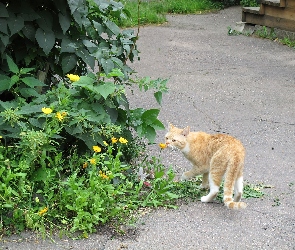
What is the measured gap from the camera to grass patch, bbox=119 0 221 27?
13416 millimetres

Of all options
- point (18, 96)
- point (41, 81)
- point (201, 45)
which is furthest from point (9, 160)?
point (201, 45)

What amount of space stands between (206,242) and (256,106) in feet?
12.7

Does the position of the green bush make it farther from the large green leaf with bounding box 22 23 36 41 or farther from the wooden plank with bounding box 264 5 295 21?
the wooden plank with bounding box 264 5 295 21

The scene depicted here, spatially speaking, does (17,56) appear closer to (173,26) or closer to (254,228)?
(254,228)

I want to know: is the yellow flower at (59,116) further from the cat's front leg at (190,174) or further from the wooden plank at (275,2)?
the wooden plank at (275,2)

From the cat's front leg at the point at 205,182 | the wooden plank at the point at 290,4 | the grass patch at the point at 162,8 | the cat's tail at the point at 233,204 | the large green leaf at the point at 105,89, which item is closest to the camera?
the large green leaf at the point at 105,89

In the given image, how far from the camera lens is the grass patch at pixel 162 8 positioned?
13.4m

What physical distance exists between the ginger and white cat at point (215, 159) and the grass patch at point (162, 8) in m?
8.33

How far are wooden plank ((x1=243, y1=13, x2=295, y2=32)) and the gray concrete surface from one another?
0.47 metres

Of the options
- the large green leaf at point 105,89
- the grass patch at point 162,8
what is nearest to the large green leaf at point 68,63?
the large green leaf at point 105,89

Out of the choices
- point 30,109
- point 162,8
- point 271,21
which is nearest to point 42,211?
point 30,109

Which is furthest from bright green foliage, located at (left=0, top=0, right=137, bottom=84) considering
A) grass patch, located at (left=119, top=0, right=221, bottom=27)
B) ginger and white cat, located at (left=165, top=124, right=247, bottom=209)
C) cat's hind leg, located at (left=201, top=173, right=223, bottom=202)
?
grass patch, located at (left=119, top=0, right=221, bottom=27)

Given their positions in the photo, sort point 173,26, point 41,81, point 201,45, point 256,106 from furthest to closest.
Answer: point 173,26, point 201,45, point 256,106, point 41,81

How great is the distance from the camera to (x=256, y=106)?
7773 mm
